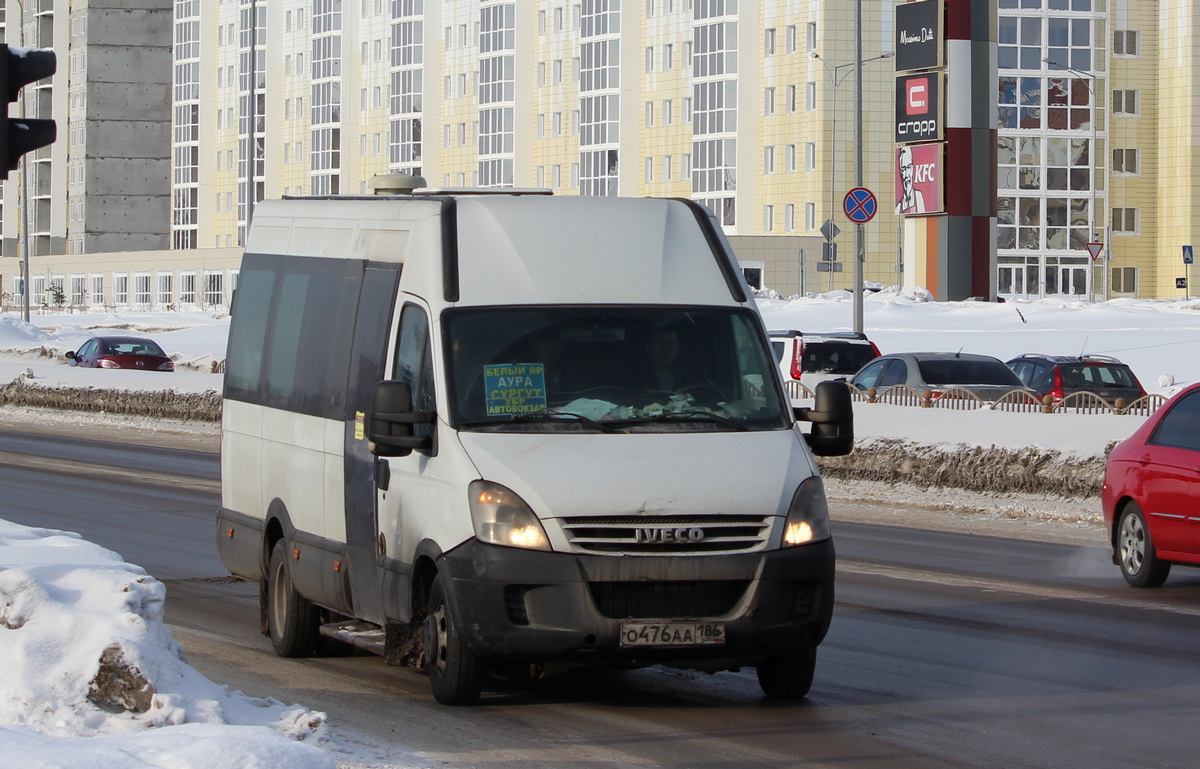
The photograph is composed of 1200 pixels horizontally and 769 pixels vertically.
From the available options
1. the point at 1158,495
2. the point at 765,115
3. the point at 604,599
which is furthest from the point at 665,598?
the point at 765,115

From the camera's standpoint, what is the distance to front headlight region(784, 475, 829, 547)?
8.25 metres

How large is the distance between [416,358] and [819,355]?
23534mm

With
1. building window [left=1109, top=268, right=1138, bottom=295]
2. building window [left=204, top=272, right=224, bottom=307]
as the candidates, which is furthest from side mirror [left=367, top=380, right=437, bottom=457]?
building window [left=204, top=272, right=224, bottom=307]

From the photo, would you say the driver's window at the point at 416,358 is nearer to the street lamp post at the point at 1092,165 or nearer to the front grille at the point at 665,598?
the front grille at the point at 665,598

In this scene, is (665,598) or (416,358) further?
(416,358)

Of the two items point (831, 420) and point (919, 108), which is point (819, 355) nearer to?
point (831, 420)

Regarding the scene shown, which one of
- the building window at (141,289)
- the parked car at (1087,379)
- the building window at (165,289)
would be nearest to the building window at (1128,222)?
the building window at (165,289)

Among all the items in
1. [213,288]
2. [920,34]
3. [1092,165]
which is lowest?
[213,288]

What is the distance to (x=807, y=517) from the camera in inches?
328

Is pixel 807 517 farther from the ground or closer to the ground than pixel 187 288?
closer to the ground

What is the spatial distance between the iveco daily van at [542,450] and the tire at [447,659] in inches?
0.5

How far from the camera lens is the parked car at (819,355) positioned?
31.2 meters

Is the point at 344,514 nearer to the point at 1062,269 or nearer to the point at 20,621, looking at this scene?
the point at 20,621

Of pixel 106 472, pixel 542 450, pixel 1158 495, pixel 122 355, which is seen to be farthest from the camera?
pixel 122 355
